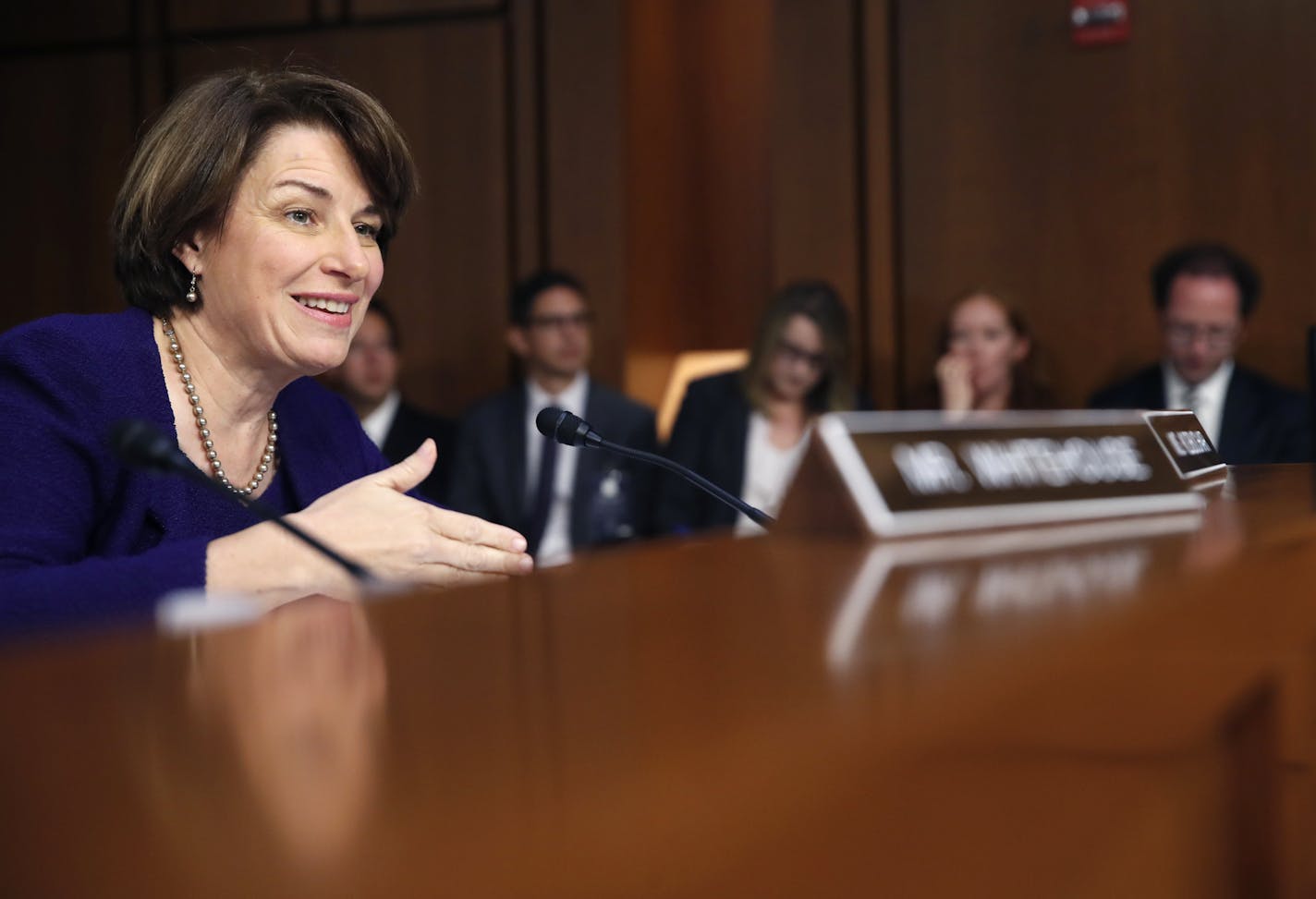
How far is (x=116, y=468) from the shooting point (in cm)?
150

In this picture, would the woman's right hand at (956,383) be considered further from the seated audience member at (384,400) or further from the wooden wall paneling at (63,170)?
the wooden wall paneling at (63,170)

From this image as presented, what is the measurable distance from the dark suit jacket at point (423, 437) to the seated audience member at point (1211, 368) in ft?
7.09

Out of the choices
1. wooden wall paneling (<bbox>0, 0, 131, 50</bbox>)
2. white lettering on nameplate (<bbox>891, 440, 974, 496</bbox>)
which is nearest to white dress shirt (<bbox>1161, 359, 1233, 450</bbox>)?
white lettering on nameplate (<bbox>891, 440, 974, 496</bbox>)

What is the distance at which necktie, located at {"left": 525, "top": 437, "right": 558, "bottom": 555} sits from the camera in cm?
425

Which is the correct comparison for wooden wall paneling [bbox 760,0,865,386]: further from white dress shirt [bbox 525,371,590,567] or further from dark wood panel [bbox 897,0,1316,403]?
white dress shirt [bbox 525,371,590,567]

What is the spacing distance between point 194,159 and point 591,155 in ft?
11.1

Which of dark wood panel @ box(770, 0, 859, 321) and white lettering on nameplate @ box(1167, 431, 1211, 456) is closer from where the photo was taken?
white lettering on nameplate @ box(1167, 431, 1211, 456)

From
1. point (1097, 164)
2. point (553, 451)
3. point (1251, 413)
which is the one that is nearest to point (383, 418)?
point (553, 451)

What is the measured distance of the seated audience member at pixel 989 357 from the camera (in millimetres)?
4168

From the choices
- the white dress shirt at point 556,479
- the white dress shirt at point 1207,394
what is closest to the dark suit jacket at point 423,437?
the white dress shirt at point 556,479

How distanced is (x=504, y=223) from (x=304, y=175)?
3.36 metres

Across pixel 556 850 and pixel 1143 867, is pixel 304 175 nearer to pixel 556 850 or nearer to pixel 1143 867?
pixel 1143 867

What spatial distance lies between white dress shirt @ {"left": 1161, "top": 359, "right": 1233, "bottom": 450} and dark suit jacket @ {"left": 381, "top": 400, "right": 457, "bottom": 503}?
2.33 metres

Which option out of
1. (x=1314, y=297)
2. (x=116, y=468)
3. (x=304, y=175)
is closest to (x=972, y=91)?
(x=1314, y=297)
